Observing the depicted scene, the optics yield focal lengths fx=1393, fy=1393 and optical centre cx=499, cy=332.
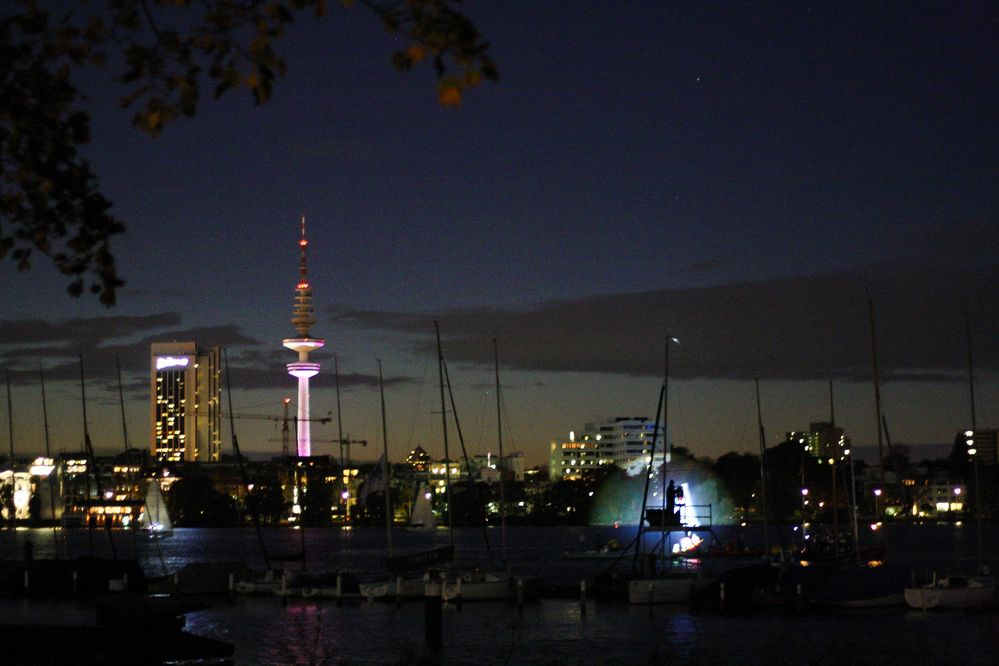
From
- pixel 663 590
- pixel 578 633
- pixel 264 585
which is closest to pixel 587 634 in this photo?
pixel 578 633

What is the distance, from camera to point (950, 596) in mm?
54656

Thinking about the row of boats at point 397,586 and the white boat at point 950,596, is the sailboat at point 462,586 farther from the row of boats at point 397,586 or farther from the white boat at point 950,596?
the white boat at point 950,596

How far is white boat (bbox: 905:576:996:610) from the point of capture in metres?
54.5

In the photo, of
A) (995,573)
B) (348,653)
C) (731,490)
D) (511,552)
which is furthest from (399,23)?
(731,490)

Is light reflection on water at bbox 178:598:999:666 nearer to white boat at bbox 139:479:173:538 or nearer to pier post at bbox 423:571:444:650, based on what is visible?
pier post at bbox 423:571:444:650

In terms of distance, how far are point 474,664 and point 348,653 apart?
215 inches

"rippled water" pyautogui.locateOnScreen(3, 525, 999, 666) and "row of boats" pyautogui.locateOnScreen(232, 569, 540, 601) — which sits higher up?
"row of boats" pyautogui.locateOnScreen(232, 569, 540, 601)

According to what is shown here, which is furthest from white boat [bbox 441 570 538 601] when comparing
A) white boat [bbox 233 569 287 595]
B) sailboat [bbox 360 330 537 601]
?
white boat [bbox 233 569 287 595]

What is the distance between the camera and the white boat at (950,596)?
179 feet

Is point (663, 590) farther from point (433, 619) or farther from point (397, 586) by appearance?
point (433, 619)

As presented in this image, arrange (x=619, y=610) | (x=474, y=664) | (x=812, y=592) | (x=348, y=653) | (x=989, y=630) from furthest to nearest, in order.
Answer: (x=619, y=610) < (x=812, y=592) < (x=989, y=630) < (x=348, y=653) < (x=474, y=664)

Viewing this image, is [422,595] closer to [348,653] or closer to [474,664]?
[348,653]

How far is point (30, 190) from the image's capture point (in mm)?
10000

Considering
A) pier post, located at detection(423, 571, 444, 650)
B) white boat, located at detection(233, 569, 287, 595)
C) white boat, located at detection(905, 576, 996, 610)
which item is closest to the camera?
pier post, located at detection(423, 571, 444, 650)
